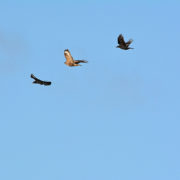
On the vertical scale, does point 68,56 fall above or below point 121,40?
below

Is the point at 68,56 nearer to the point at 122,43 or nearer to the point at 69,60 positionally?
the point at 69,60

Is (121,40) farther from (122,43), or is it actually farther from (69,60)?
(69,60)

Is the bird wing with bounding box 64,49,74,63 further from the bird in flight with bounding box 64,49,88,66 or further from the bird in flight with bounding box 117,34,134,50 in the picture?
the bird in flight with bounding box 117,34,134,50

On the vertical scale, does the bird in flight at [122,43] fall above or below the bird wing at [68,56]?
above

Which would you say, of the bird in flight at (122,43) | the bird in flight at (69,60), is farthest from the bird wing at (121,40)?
the bird in flight at (69,60)

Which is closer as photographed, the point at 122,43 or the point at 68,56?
the point at 68,56

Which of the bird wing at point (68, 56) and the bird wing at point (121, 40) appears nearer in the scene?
the bird wing at point (68, 56)

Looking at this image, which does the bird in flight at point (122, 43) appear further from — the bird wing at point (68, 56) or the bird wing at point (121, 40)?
the bird wing at point (68, 56)

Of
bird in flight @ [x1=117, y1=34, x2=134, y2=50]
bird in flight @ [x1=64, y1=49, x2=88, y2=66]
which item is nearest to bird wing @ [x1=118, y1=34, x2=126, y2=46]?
bird in flight @ [x1=117, y1=34, x2=134, y2=50]

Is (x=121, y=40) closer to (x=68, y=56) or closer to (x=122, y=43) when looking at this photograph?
(x=122, y=43)

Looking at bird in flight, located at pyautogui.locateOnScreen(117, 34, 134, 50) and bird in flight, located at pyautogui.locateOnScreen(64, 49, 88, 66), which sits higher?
bird in flight, located at pyautogui.locateOnScreen(117, 34, 134, 50)

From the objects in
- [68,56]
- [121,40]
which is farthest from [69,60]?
[121,40]

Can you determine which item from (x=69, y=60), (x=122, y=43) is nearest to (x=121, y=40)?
(x=122, y=43)

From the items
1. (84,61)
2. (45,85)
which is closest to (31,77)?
(45,85)
